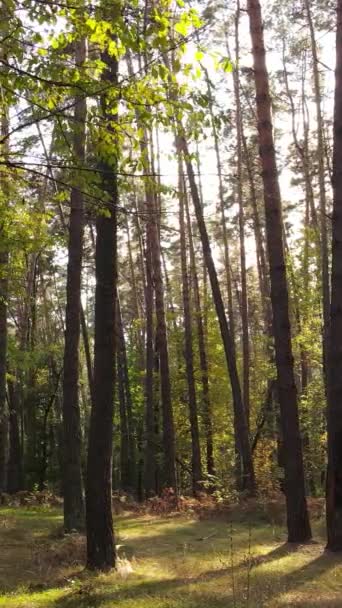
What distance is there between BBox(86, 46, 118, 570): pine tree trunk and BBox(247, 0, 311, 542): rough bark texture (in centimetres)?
315

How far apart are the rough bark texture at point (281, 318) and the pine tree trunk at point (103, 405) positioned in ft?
10.3

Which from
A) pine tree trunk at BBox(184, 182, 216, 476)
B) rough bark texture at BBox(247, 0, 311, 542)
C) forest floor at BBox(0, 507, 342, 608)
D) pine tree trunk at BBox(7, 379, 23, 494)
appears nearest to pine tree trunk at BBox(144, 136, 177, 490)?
forest floor at BBox(0, 507, 342, 608)

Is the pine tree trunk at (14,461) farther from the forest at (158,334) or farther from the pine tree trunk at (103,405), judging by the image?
the pine tree trunk at (103,405)

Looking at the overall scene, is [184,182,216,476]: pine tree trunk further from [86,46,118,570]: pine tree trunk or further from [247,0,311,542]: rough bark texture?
[86,46,118,570]: pine tree trunk

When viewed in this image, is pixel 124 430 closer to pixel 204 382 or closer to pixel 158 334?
pixel 204 382

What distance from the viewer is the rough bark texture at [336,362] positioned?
8398 mm

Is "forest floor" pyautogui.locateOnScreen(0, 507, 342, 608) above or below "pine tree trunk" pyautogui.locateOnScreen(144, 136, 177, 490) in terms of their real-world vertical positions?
below

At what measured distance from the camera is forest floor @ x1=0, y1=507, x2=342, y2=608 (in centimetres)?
605

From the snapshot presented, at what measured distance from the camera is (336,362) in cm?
875

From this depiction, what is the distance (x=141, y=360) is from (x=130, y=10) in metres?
28.3

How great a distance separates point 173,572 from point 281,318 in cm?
416

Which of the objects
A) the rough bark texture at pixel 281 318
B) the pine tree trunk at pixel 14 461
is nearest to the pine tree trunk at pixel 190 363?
the pine tree trunk at pixel 14 461

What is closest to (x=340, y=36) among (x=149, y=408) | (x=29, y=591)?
(x=29, y=591)

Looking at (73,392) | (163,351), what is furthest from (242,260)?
(73,392)
